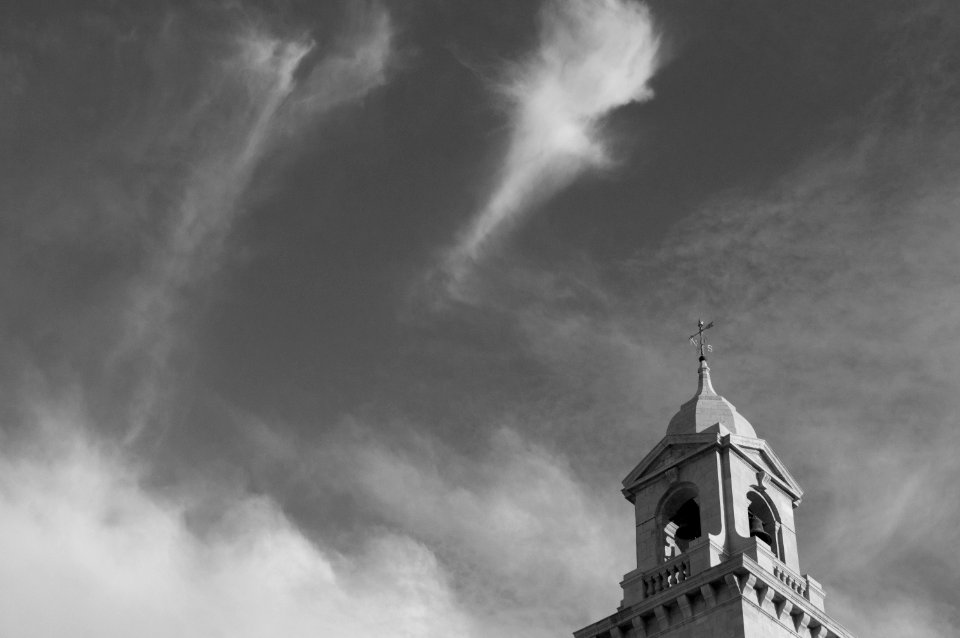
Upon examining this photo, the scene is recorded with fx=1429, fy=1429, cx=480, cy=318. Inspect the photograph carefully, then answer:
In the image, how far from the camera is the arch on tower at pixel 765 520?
48.7m

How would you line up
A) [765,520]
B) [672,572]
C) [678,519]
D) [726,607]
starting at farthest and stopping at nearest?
[678,519] → [765,520] → [672,572] → [726,607]

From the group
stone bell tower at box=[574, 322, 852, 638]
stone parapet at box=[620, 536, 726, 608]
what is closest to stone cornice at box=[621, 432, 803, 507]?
stone bell tower at box=[574, 322, 852, 638]

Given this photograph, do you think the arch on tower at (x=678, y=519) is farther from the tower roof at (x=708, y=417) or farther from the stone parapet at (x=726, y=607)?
the stone parapet at (x=726, y=607)

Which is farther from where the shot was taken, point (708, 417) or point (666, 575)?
point (708, 417)

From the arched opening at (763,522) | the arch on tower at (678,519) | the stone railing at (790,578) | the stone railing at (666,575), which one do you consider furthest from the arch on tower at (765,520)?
the stone railing at (666,575)

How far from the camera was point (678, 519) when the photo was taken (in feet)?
166

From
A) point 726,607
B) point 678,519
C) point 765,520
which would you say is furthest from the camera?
point 678,519

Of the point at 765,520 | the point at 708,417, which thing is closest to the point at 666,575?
the point at 765,520

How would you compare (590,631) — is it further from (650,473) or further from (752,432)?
(752,432)

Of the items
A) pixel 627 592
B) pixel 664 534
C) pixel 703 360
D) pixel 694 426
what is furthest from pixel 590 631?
pixel 703 360

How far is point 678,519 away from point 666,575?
482 cm

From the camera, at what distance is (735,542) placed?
46094mm

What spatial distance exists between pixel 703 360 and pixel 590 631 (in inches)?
532

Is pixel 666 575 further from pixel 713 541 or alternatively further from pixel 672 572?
pixel 713 541
